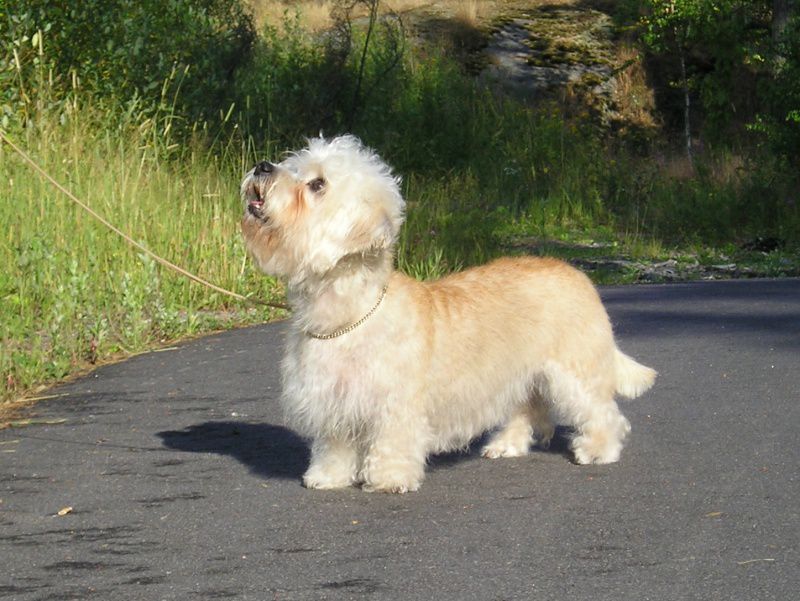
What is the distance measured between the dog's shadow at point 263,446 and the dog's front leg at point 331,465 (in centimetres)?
31

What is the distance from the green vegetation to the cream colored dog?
3.49 metres

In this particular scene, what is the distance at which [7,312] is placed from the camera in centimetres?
1029

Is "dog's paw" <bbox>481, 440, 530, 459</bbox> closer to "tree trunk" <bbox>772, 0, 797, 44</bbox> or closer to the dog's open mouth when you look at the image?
the dog's open mouth

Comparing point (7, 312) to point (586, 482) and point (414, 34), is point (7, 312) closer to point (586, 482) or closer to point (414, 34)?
point (586, 482)

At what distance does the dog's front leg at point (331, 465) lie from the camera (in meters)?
6.25

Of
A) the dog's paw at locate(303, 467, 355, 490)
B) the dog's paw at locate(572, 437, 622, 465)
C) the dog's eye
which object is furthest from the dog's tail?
the dog's eye

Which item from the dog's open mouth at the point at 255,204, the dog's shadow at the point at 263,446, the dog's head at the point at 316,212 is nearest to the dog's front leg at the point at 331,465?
the dog's shadow at the point at 263,446

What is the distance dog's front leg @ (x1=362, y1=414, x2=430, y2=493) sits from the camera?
6074mm

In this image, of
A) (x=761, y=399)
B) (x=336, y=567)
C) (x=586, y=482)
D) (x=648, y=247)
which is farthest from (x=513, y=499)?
(x=648, y=247)

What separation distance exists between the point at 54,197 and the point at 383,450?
6956 millimetres

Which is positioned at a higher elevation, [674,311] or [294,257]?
[294,257]

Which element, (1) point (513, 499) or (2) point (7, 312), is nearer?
(1) point (513, 499)

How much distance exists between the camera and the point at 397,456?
611cm

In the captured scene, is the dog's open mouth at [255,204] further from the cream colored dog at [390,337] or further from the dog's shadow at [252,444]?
the dog's shadow at [252,444]
